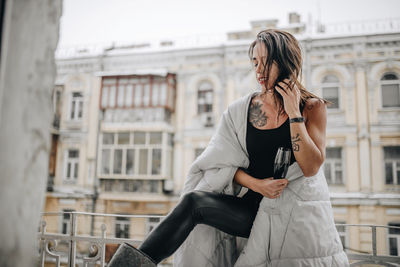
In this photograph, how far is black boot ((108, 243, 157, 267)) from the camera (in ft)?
3.58

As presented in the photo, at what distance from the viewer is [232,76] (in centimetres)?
1042

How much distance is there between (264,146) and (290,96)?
254 mm

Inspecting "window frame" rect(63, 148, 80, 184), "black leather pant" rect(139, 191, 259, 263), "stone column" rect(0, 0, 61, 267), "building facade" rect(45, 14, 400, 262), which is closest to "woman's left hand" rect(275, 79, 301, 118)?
"black leather pant" rect(139, 191, 259, 263)

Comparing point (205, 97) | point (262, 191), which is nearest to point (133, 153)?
point (205, 97)

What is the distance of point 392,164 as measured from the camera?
9.19 meters

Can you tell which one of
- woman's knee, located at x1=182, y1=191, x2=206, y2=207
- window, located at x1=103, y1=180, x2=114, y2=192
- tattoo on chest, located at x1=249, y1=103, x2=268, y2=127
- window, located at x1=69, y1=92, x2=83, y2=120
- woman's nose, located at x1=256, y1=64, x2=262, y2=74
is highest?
window, located at x1=69, y1=92, x2=83, y2=120

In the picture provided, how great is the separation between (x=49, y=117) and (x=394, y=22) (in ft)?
37.0

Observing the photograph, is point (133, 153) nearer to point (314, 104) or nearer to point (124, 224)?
point (124, 224)

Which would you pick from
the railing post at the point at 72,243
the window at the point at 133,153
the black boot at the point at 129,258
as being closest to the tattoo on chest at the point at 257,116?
the black boot at the point at 129,258

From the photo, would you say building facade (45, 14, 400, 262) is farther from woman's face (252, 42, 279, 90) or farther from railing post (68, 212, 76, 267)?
woman's face (252, 42, 279, 90)

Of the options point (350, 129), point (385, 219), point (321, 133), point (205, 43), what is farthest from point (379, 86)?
point (321, 133)

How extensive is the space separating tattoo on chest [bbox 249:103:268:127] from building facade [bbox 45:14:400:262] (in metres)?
8.73

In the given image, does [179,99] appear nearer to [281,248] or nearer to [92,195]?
[92,195]

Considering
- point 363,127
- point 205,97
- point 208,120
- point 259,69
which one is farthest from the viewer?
point 205,97
